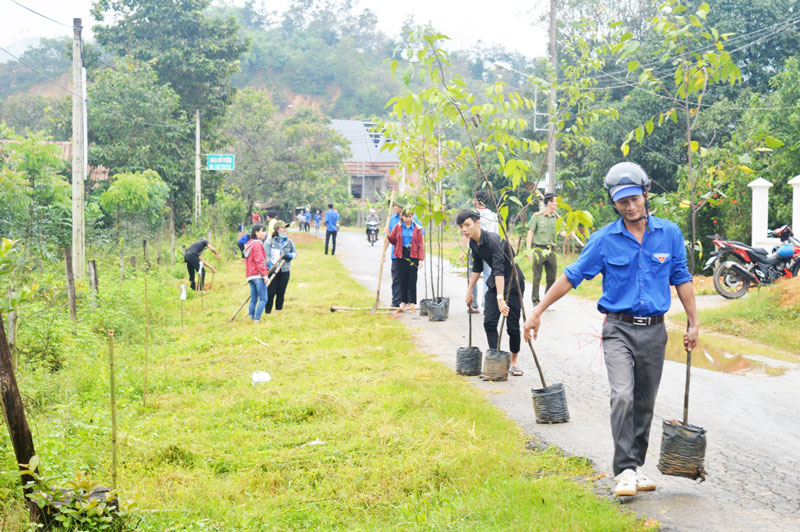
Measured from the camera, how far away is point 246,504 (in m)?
5.08

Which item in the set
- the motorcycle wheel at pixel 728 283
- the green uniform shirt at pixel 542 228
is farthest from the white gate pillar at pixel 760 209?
the green uniform shirt at pixel 542 228

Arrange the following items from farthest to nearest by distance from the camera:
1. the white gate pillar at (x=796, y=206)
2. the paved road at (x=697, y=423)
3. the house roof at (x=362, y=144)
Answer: the house roof at (x=362, y=144)
the white gate pillar at (x=796, y=206)
the paved road at (x=697, y=423)

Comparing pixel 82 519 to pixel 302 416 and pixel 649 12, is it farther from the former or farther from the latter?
pixel 649 12

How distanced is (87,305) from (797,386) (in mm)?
9352

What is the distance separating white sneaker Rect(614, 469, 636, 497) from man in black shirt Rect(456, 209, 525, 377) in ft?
9.76

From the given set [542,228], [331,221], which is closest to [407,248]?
[542,228]

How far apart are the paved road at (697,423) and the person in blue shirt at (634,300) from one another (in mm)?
384

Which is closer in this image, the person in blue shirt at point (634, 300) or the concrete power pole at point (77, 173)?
the person in blue shirt at point (634, 300)

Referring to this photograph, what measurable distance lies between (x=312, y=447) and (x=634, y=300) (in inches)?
104

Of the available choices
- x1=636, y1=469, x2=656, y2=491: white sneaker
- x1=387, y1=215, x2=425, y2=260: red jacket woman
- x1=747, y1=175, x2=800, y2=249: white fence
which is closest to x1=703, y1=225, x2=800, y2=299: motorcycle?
x1=747, y1=175, x2=800, y2=249: white fence

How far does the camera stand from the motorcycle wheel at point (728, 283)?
14.8 meters

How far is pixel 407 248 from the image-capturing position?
13.4 meters

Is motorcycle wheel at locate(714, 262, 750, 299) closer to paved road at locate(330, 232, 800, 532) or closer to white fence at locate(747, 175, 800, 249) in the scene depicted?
white fence at locate(747, 175, 800, 249)

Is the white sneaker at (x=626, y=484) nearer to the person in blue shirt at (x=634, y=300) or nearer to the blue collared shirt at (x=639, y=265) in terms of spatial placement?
the person in blue shirt at (x=634, y=300)
